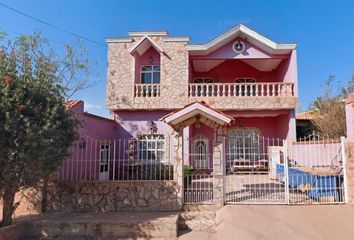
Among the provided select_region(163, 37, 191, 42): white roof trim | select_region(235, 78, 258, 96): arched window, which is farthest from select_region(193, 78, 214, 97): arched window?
select_region(163, 37, 191, 42): white roof trim

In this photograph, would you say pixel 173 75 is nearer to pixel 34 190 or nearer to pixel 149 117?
pixel 149 117

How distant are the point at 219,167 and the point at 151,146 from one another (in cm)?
766

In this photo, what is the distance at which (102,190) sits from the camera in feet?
27.0

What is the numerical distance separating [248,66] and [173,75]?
585 centimetres

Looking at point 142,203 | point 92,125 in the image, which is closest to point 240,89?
point 92,125

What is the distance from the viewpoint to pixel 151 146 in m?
15.1

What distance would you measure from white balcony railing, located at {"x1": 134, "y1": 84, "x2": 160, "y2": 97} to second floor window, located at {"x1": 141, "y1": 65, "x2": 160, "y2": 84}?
2.76 ft

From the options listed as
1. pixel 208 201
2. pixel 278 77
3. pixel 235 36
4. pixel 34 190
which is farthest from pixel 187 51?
pixel 34 190

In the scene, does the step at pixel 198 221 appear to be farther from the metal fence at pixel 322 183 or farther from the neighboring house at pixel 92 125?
the neighboring house at pixel 92 125

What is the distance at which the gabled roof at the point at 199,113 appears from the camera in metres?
7.86

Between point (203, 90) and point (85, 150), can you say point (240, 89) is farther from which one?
point (85, 150)

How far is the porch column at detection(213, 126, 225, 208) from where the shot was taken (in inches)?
310

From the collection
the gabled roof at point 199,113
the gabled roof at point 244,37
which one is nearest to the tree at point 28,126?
the gabled roof at point 199,113

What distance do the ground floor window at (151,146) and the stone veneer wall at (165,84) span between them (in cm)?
178
